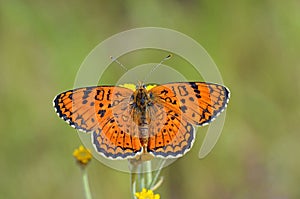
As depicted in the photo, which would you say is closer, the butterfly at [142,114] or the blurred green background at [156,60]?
the butterfly at [142,114]

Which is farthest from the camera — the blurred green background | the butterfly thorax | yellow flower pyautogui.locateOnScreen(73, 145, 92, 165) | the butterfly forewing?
the blurred green background

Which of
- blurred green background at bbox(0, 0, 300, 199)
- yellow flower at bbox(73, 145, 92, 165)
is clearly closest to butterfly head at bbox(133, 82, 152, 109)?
yellow flower at bbox(73, 145, 92, 165)

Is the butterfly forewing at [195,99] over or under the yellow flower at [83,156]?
over

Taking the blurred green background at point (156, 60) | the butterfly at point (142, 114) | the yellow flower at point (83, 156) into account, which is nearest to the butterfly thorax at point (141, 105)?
the butterfly at point (142, 114)

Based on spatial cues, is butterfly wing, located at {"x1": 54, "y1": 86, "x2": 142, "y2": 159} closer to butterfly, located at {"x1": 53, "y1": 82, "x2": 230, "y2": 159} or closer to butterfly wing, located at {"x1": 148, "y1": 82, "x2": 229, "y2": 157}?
butterfly, located at {"x1": 53, "y1": 82, "x2": 230, "y2": 159}

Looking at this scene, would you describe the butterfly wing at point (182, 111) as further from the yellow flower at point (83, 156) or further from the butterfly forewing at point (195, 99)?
the yellow flower at point (83, 156)
